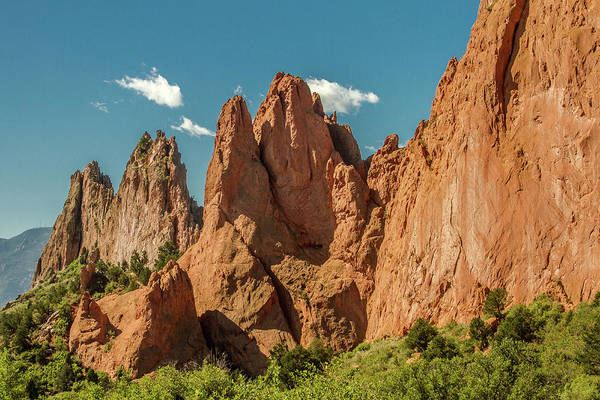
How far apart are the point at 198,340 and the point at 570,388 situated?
1306 inches

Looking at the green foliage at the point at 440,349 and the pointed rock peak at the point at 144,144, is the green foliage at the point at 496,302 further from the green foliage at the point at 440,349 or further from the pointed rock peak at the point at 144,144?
the pointed rock peak at the point at 144,144

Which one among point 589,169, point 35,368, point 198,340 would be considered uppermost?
point 589,169

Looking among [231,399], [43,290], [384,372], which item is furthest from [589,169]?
[43,290]

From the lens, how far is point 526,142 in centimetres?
3762

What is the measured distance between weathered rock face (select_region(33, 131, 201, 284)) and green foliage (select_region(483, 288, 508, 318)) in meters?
44.5

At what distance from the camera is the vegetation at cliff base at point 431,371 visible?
24.7 meters

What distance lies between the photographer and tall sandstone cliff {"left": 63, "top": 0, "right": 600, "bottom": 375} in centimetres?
3509

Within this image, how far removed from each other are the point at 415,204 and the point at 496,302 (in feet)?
49.0

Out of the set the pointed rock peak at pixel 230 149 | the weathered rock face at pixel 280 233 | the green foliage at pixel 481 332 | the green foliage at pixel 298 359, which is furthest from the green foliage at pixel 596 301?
the pointed rock peak at pixel 230 149

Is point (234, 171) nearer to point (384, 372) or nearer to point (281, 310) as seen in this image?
point (281, 310)

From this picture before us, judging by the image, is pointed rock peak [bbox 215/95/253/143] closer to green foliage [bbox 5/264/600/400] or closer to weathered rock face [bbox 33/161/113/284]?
green foliage [bbox 5/264/600/400]

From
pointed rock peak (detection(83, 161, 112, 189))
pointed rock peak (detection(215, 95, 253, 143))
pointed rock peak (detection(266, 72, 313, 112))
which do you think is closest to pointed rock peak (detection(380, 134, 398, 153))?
pointed rock peak (detection(266, 72, 313, 112))

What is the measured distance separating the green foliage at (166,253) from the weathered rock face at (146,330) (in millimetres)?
17864

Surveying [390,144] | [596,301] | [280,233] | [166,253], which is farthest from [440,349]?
[166,253]
